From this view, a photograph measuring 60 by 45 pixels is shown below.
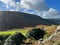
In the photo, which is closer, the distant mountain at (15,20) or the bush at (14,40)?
the bush at (14,40)

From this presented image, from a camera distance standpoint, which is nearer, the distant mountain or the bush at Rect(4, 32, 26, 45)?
A: the bush at Rect(4, 32, 26, 45)

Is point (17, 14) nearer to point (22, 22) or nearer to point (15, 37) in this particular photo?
point (22, 22)

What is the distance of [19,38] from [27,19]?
109714mm

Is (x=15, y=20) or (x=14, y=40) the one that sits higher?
(x=15, y=20)

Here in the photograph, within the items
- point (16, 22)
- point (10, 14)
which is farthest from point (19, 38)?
point (10, 14)

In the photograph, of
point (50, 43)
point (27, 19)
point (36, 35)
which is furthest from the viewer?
point (27, 19)

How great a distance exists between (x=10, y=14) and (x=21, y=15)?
9075 mm

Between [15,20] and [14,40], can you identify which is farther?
[15,20]

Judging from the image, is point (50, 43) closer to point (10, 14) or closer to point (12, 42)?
point (12, 42)

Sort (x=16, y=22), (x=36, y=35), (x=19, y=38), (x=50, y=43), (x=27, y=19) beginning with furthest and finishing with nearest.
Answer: (x=27, y=19) → (x=16, y=22) → (x=36, y=35) → (x=19, y=38) → (x=50, y=43)

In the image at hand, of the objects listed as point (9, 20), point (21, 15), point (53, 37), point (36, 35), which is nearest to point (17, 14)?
point (21, 15)

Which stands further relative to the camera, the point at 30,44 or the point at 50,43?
Answer: the point at 30,44

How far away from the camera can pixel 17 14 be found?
155000 mm

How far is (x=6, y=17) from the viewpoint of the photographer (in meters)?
146
